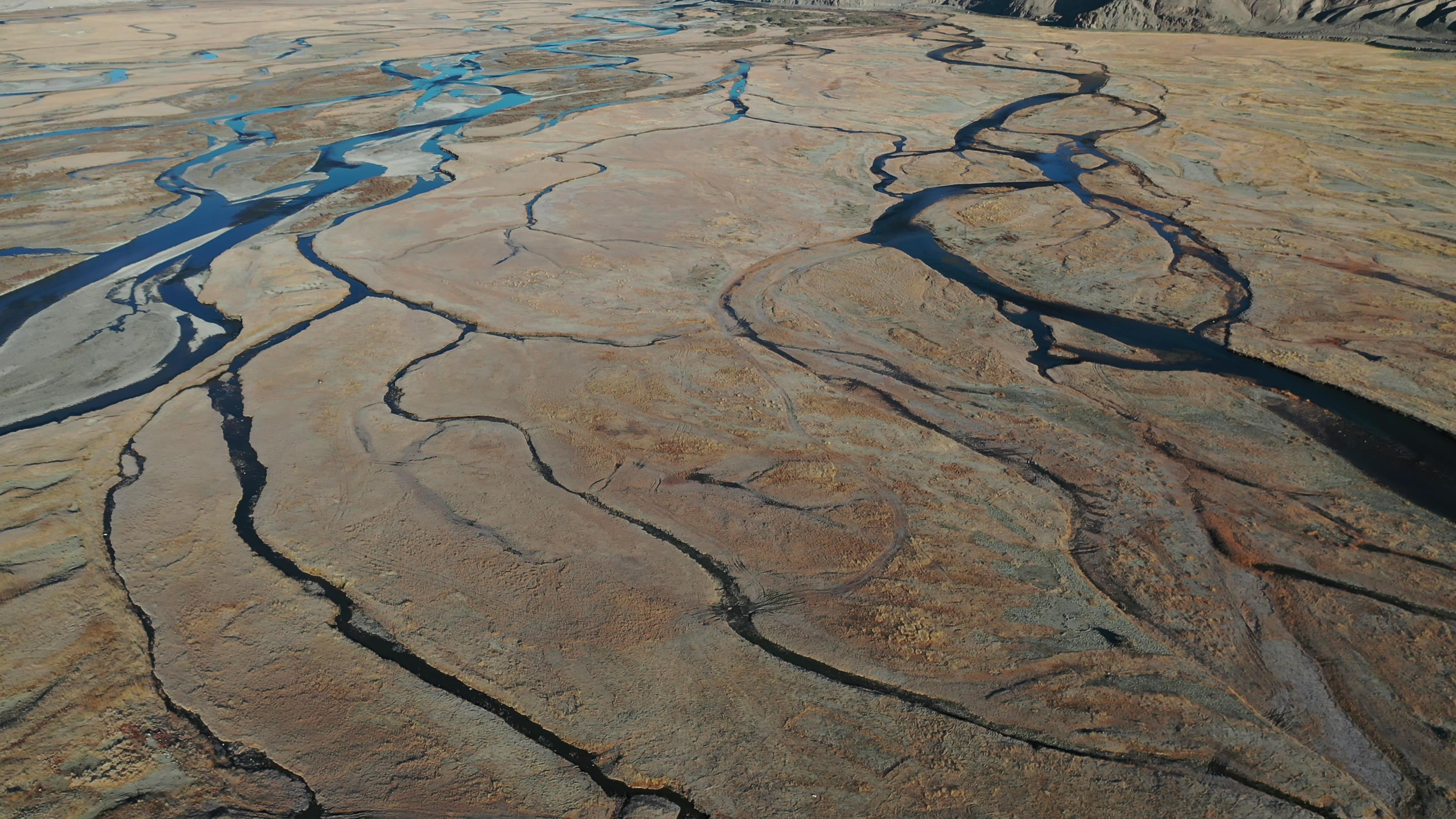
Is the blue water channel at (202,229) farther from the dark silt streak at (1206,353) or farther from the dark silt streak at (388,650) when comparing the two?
the dark silt streak at (1206,353)

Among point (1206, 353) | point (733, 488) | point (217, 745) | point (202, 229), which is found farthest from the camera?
point (202, 229)

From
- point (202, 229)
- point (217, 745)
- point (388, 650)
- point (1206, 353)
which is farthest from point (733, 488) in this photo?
point (202, 229)

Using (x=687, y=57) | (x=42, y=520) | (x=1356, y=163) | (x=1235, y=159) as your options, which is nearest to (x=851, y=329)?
(x=42, y=520)

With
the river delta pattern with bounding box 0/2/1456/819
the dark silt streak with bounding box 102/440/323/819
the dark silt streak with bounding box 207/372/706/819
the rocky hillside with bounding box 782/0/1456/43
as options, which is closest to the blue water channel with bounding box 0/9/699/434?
the river delta pattern with bounding box 0/2/1456/819

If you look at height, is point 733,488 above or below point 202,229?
below

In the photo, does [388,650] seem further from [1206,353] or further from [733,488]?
[1206,353]

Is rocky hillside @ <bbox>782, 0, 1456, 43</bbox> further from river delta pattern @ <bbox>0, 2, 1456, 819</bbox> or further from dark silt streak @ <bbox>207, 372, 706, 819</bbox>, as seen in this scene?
dark silt streak @ <bbox>207, 372, 706, 819</bbox>
